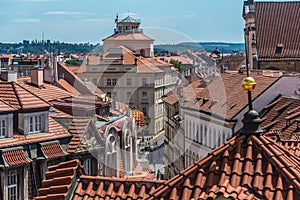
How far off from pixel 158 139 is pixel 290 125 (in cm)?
4094

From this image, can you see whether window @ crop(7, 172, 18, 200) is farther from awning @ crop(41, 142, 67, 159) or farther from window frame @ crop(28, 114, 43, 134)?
window frame @ crop(28, 114, 43, 134)

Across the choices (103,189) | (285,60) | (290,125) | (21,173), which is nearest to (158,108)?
(285,60)

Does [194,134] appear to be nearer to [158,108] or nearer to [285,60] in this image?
[285,60]

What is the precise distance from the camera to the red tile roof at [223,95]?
40250 millimetres

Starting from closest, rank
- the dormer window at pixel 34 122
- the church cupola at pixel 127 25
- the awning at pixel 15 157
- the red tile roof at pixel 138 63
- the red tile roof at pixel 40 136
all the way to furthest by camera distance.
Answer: the awning at pixel 15 157 → the red tile roof at pixel 40 136 → the dormer window at pixel 34 122 → the red tile roof at pixel 138 63 → the church cupola at pixel 127 25

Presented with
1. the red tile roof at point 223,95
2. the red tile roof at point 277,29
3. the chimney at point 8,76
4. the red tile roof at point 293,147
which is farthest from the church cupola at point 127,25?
the red tile roof at point 293,147

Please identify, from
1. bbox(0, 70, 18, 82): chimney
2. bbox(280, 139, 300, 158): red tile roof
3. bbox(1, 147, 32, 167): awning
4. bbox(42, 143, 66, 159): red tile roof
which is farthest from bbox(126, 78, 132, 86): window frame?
bbox(280, 139, 300, 158): red tile roof

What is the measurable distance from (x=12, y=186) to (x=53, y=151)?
2041 mm

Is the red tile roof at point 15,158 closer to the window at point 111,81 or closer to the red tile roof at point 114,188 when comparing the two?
the red tile roof at point 114,188

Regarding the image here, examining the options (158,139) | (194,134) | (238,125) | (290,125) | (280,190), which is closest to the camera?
(280,190)

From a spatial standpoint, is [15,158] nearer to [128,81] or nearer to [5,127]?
[5,127]

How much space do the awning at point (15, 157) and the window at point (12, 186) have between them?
0.38 meters

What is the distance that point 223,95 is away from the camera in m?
46.7

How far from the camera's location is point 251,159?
760cm
